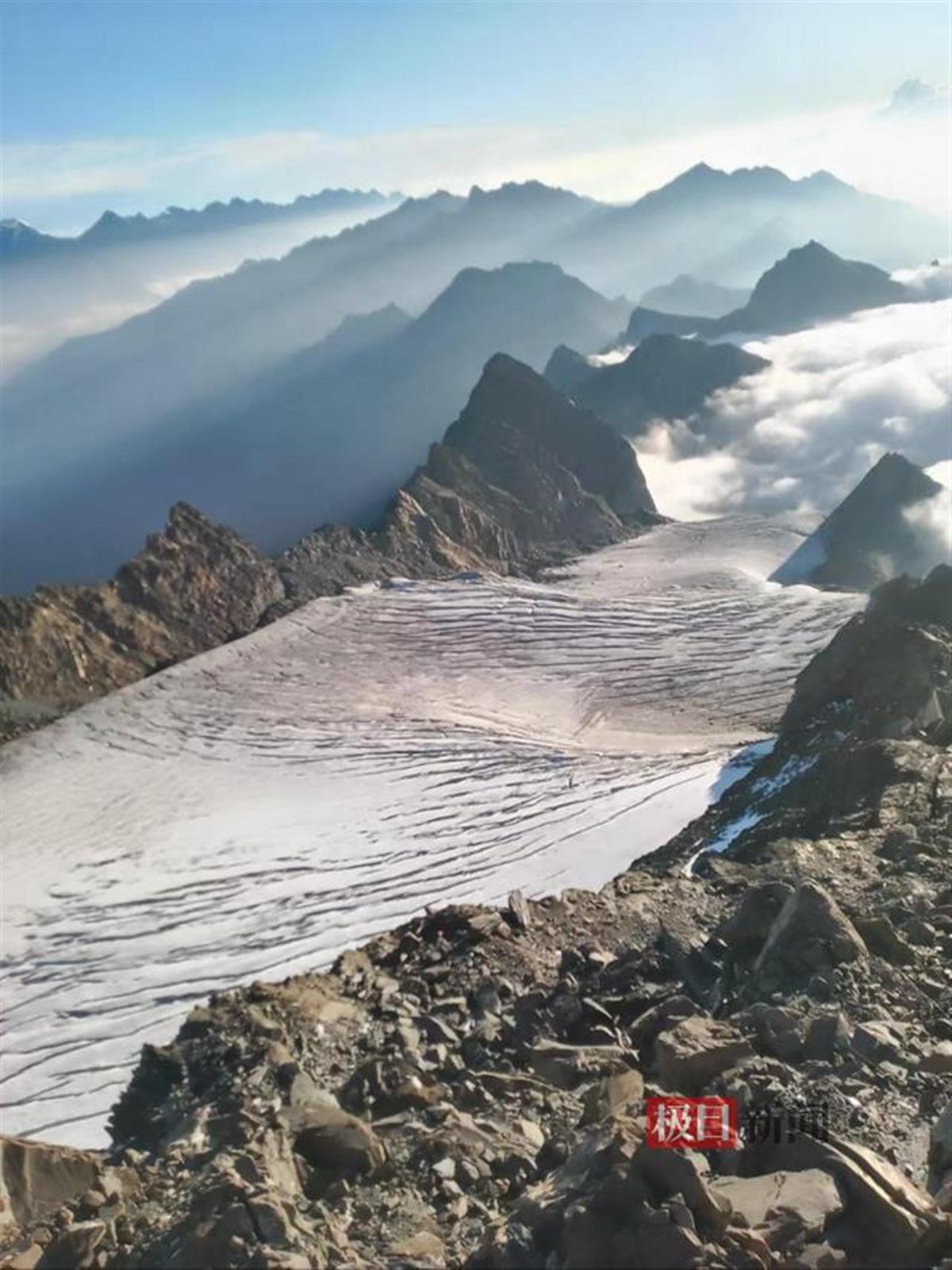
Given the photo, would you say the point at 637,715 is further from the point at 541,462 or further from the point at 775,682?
the point at 541,462

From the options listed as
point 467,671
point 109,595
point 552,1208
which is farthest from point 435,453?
point 552,1208

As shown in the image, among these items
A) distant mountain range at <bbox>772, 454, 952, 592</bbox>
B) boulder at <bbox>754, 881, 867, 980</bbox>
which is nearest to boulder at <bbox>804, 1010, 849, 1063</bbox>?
boulder at <bbox>754, 881, 867, 980</bbox>

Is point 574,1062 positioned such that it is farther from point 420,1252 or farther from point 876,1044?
point 420,1252

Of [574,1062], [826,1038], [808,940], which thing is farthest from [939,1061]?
[574,1062]

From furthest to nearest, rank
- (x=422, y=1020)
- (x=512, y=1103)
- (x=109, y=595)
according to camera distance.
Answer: (x=109, y=595) → (x=422, y=1020) → (x=512, y=1103)

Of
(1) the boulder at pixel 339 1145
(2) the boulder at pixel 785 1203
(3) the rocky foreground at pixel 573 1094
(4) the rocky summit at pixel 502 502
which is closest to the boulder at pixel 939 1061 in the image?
(3) the rocky foreground at pixel 573 1094

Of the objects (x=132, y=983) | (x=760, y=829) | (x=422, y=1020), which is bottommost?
(x=132, y=983)
